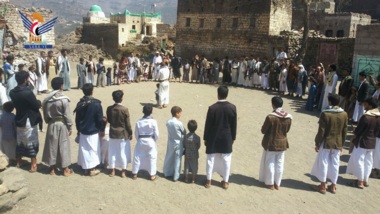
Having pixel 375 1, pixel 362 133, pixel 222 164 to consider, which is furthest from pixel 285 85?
pixel 375 1

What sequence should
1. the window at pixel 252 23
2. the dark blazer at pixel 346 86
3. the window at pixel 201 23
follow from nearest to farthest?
1. the dark blazer at pixel 346 86
2. the window at pixel 252 23
3. the window at pixel 201 23

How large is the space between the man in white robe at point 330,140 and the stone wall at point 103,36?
116 ft

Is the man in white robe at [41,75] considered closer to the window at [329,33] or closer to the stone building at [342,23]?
the stone building at [342,23]

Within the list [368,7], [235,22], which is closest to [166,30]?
[235,22]

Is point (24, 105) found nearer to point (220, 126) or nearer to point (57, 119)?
point (57, 119)

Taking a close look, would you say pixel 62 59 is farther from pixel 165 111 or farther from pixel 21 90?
pixel 21 90

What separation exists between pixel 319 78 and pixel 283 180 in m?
6.51

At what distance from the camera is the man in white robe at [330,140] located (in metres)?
5.52

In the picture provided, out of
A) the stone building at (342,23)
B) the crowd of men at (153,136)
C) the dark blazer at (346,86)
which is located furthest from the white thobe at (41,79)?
the stone building at (342,23)

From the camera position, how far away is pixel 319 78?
11617mm

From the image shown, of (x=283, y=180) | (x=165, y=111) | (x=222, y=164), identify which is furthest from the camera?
(x=165, y=111)

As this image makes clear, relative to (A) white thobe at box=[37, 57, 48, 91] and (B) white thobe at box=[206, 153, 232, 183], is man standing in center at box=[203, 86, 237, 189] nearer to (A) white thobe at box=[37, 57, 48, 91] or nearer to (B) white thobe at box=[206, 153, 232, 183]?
(B) white thobe at box=[206, 153, 232, 183]

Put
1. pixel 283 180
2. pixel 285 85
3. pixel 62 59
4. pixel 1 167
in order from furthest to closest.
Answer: pixel 285 85, pixel 62 59, pixel 283 180, pixel 1 167

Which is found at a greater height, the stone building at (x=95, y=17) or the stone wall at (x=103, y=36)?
the stone building at (x=95, y=17)
